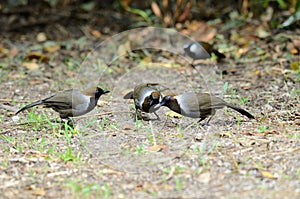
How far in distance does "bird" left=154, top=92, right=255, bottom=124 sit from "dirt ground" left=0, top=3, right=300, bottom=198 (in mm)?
91

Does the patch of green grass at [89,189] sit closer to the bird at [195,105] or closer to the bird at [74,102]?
the bird at [74,102]

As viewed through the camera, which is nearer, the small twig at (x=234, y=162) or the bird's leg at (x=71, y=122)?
the small twig at (x=234, y=162)

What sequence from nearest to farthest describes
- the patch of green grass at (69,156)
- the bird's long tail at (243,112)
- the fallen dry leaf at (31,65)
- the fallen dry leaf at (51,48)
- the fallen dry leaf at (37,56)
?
the patch of green grass at (69,156)
the bird's long tail at (243,112)
the fallen dry leaf at (31,65)
the fallen dry leaf at (37,56)
the fallen dry leaf at (51,48)

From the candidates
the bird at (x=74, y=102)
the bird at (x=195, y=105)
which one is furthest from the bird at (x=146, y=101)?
the bird at (x=74, y=102)

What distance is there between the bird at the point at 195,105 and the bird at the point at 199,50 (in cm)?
214

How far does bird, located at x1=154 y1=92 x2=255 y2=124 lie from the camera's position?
4.91 metres

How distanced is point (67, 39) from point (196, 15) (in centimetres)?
217

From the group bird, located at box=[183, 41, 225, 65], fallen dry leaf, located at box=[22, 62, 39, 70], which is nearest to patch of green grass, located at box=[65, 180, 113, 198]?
bird, located at box=[183, 41, 225, 65]

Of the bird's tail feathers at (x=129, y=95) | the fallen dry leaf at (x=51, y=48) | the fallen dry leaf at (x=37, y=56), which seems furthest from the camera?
the fallen dry leaf at (x=51, y=48)

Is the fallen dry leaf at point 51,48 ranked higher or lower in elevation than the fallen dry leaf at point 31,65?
higher

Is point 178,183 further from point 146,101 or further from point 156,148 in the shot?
point 146,101

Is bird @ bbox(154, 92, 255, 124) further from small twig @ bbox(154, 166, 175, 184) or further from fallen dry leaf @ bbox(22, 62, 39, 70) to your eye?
fallen dry leaf @ bbox(22, 62, 39, 70)

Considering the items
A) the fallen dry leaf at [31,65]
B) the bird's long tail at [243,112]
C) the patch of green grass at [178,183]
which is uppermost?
the fallen dry leaf at [31,65]

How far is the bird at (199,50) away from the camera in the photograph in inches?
279
